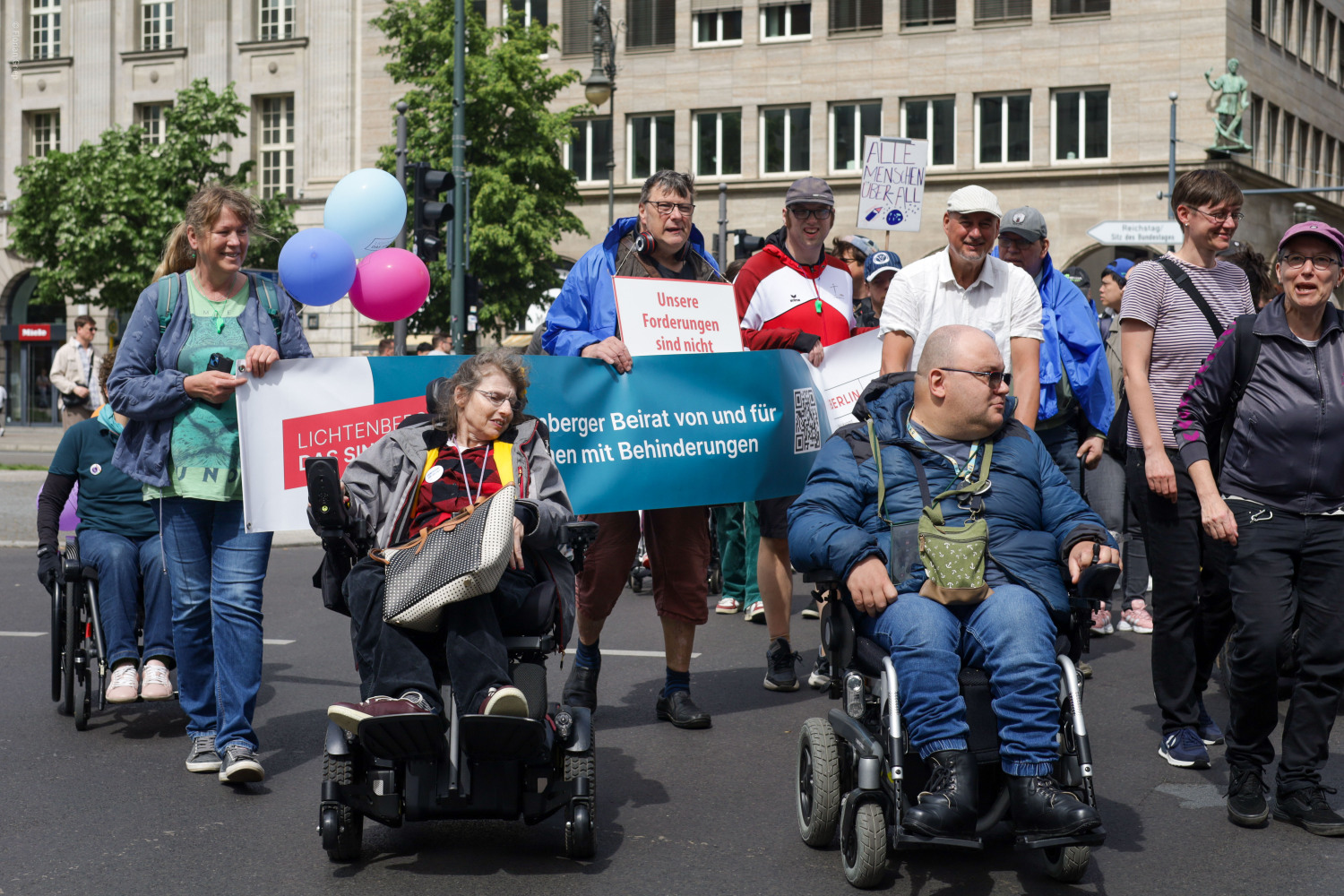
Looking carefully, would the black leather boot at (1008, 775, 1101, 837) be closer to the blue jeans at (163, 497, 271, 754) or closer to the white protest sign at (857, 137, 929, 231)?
the blue jeans at (163, 497, 271, 754)

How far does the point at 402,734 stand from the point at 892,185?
35.9ft

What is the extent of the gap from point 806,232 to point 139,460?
319cm

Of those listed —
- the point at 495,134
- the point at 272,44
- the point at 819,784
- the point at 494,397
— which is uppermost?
the point at 272,44

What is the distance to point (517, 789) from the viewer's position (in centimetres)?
447


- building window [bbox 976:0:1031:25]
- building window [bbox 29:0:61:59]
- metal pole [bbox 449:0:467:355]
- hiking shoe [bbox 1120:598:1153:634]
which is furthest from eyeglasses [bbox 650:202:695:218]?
building window [bbox 29:0:61:59]

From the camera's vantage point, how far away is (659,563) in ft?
21.5

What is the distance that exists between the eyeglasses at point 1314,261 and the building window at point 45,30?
1987 inches

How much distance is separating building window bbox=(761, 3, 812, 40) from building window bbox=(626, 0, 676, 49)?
2.74 metres

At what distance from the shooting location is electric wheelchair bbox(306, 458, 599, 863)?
4.29 metres

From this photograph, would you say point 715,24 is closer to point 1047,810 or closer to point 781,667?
point 781,667

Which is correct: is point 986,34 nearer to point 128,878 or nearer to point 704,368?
point 704,368

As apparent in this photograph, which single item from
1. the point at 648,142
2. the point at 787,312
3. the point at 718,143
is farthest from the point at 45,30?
the point at 787,312

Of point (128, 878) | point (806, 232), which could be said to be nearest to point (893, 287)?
point (806, 232)

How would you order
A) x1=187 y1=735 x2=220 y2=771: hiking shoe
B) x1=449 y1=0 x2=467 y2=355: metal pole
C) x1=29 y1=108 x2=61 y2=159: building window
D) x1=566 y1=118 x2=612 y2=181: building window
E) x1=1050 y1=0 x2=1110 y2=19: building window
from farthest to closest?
1. x1=29 y1=108 x2=61 y2=159: building window
2. x1=566 y1=118 x2=612 y2=181: building window
3. x1=1050 y1=0 x2=1110 y2=19: building window
4. x1=449 y1=0 x2=467 y2=355: metal pole
5. x1=187 y1=735 x2=220 y2=771: hiking shoe
